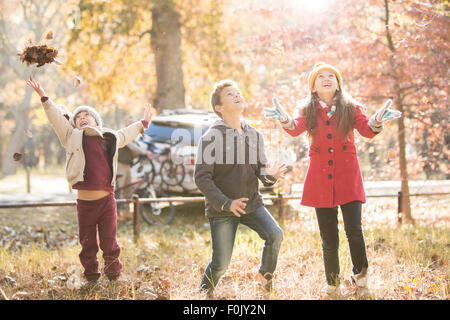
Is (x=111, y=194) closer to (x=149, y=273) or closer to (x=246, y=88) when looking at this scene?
(x=149, y=273)

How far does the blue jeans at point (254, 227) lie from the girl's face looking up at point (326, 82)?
116cm

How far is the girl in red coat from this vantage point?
404 centimetres

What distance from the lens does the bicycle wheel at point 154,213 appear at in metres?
10.3

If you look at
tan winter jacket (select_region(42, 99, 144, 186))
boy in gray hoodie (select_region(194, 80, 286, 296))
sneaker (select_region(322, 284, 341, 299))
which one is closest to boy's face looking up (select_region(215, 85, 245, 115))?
boy in gray hoodie (select_region(194, 80, 286, 296))

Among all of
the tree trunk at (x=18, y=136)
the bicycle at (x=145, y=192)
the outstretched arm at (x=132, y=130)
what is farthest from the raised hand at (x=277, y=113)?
the tree trunk at (x=18, y=136)

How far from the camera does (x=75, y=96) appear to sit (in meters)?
33.3

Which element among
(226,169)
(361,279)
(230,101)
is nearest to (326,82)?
(230,101)

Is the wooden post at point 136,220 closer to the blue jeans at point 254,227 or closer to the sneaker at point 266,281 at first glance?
the blue jeans at point 254,227

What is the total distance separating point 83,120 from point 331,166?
2153 millimetres

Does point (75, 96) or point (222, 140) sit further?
point (75, 96)

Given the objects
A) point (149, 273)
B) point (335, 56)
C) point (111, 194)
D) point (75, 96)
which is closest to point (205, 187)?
point (111, 194)

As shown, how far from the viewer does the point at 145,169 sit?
10.5 meters

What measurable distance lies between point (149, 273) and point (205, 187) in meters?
1.70

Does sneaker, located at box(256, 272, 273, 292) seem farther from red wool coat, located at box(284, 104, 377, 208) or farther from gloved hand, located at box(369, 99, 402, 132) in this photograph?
gloved hand, located at box(369, 99, 402, 132)
